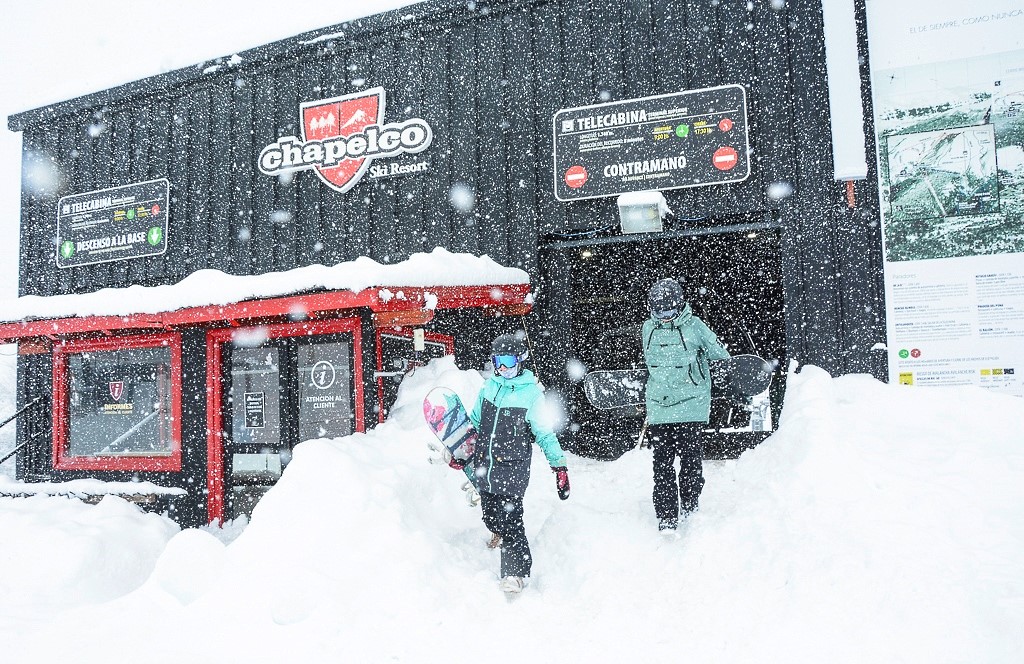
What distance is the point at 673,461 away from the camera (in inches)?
191

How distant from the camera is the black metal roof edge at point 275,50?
9016mm

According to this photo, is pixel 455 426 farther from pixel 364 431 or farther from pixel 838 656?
pixel 838 656

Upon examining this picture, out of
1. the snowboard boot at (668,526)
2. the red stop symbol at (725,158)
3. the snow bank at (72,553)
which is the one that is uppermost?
the red stop symbol at (725,158)

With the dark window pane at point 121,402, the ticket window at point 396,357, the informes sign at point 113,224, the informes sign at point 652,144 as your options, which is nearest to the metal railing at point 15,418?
the dark window pane at point 121,402

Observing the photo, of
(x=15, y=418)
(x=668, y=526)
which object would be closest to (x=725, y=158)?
(x=668, y=526)

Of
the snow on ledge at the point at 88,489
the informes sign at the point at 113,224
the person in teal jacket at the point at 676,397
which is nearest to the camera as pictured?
the person in teal jacket at the point at 676,397

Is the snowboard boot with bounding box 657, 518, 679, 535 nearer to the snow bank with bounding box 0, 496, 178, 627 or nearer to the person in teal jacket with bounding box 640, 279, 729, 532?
the person in teal jacket with bounding box 640, 279, 729, 532

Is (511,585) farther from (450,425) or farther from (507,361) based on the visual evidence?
(507,361)

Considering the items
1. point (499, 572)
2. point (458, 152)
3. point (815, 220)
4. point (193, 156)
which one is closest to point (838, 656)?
point (499, 572)

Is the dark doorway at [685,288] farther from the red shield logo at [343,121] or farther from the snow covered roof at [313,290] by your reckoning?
the red shield logo at [343,121]

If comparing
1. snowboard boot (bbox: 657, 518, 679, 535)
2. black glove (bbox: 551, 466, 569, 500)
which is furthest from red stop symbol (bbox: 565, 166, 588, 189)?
snowboard boot (bbox: 657, 518, 679, 535)

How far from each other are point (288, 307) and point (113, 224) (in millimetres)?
6429

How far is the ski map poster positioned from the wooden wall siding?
1.49 ft

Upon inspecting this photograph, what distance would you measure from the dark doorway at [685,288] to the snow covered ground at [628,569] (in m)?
3.28
